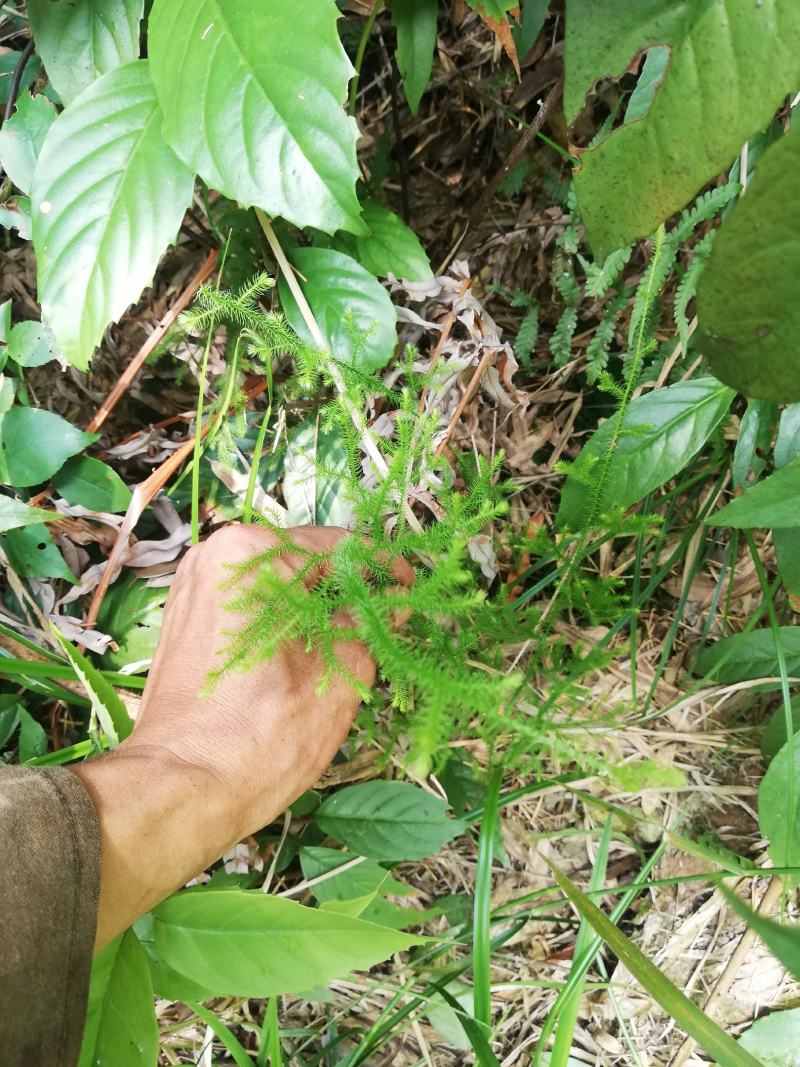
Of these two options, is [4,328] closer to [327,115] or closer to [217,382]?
[217,382]

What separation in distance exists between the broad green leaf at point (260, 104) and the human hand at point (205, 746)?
0.34 m

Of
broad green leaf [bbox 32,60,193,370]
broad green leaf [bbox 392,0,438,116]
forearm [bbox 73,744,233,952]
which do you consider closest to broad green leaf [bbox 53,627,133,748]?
forearm [bbox 73,744,233,952]

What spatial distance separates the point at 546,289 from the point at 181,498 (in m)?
0.61

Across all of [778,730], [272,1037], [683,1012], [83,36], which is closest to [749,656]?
[778,730]

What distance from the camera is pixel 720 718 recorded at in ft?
3.32

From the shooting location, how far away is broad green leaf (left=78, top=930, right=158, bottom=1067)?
2.27 feet

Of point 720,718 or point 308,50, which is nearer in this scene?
point 308,50

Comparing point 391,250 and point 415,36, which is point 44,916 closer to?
point 391,250

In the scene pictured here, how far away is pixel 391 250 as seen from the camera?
896mm

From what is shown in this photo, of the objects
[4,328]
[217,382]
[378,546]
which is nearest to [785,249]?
[378,546]

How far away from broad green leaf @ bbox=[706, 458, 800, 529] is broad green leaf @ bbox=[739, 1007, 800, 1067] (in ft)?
2.23

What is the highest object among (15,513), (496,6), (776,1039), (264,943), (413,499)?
(496,6)

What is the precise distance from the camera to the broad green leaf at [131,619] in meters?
1.04

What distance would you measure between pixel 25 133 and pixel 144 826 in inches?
32.5
